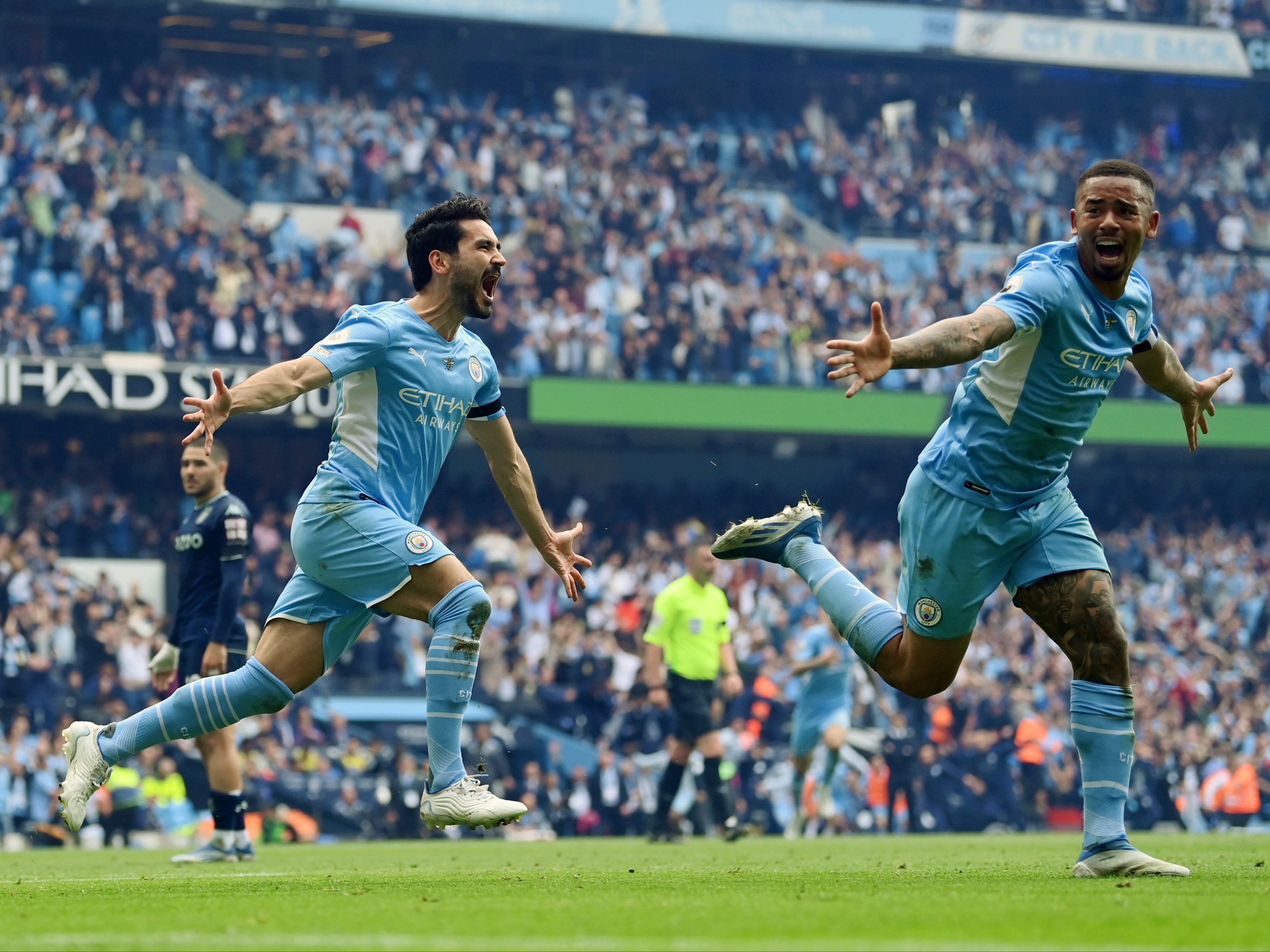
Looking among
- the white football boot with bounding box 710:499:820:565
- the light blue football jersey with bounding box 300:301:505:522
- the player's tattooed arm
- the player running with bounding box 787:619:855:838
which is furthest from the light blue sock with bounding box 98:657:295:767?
the player running with bounding box 787:619:855:838

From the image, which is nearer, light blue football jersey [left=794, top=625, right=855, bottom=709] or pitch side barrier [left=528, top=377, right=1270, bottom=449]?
light blue football jersey [left=794, top=625, right=855, bottom=709]

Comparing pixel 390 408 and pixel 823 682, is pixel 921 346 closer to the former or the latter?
pixel 390 408

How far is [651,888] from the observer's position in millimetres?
6852

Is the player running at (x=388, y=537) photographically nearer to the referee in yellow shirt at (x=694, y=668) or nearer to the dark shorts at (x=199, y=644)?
the dark shorts at (x=199, y=644)

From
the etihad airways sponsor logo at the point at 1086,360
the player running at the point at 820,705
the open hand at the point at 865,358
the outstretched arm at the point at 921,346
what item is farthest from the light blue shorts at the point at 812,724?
the open hand at the point at 865,358

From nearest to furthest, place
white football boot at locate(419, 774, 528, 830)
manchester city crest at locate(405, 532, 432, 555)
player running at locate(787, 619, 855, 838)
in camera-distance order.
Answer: white football boot at locate(419, 774, 528, 830), manchester city crest at locate(405, 532, 432, 555), player running at locate(787, 619, 855, 838)

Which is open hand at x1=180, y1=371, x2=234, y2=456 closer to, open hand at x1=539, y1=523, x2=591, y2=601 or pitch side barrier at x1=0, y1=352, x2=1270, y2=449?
open hand at x1=539, y1=523, x2=591, y2=601

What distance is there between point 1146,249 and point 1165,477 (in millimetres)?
4246

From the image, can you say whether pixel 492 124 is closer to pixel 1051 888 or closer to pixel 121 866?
pixel 121 866

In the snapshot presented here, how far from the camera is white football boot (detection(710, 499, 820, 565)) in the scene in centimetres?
802

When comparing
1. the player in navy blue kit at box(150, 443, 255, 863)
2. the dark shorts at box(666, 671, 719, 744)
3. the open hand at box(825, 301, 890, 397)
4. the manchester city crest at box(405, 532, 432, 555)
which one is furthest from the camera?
the dark shorts at box(666, 671, 719, 744)

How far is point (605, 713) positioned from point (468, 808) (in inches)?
593

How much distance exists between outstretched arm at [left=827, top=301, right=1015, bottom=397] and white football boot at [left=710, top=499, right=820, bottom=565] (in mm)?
1888

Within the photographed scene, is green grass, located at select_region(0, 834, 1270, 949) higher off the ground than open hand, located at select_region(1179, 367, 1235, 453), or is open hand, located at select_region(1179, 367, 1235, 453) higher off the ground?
open hand, located at select_region(1179, 367, 1235, 453)
